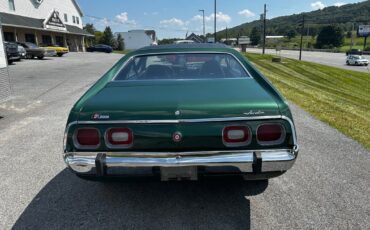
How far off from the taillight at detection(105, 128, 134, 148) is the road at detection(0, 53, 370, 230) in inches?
14.9

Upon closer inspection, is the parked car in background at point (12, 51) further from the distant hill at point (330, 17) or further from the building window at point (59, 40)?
the distant hill at point (330, 17)

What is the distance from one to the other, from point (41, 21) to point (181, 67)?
37.3 m

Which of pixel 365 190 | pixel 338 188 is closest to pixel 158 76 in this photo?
pixel 338 188

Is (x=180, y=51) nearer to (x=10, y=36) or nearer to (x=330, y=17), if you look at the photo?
(x=10, y=36)

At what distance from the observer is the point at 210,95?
8.43 ft

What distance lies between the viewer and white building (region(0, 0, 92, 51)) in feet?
96.0

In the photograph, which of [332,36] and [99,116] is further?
[332,36]

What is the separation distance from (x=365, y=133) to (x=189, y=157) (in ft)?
13.7

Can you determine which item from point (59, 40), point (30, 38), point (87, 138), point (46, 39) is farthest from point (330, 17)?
point (87, 138)

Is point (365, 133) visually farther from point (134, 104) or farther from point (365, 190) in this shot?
point (134, 104)

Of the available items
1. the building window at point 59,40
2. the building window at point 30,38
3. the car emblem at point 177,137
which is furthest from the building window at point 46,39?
the car emblem at point 177,137

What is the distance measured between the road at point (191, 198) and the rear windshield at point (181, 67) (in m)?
1.26

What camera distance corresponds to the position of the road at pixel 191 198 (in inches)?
104

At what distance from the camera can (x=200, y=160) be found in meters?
2.39
